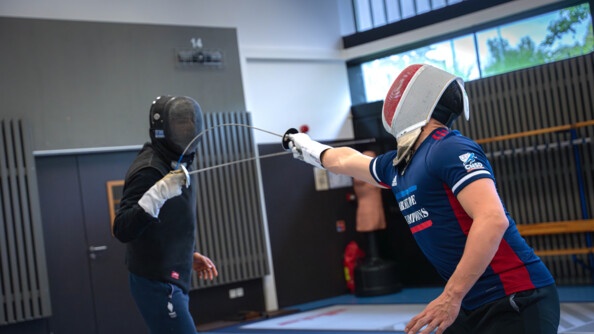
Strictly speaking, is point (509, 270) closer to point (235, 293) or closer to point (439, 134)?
point (439, 134)

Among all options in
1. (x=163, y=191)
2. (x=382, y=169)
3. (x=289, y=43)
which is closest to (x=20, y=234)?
(x=289, y=43)

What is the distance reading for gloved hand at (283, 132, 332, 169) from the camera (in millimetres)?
2556

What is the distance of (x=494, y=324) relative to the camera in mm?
1847

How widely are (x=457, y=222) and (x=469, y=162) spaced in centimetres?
18

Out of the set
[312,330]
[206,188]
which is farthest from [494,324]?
[206,188]

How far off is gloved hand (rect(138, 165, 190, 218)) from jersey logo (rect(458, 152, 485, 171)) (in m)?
1.33

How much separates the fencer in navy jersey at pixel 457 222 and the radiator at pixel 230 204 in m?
5.48

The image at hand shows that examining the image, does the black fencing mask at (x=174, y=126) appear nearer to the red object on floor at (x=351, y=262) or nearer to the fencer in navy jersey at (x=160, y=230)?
the fencer in navy jersey at (x=160, y=230)

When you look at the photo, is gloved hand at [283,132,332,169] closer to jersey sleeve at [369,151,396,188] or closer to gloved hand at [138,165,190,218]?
jersey sleeve at [369,151,396,188]

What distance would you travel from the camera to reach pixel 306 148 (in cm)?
262

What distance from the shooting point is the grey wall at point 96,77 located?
6613mm

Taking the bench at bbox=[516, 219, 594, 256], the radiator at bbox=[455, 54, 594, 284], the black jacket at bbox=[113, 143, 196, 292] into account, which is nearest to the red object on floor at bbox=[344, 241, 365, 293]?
the radiator at bbox=[455, 54, 594, 284]

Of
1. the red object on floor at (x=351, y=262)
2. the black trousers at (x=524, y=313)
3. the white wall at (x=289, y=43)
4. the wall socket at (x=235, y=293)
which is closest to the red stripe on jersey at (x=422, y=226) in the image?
the black trousers at (x=524, y=313)

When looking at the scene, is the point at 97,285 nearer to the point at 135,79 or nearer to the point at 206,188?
the point at 206,188
